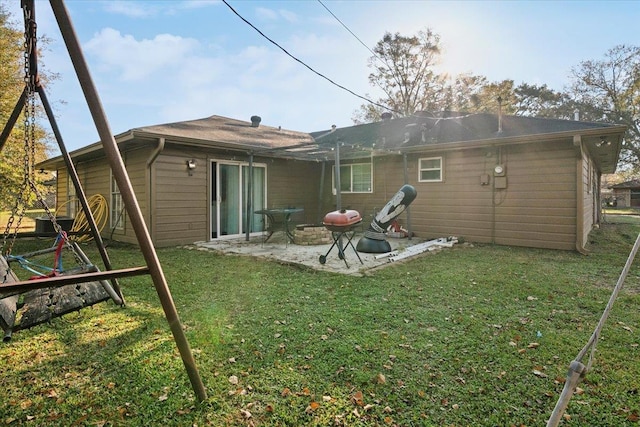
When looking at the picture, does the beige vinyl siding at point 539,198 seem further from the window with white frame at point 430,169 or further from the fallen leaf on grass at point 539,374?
the fallen leaf on grass at point 539,374

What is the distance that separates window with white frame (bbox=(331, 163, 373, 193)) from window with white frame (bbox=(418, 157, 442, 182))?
1514 millimetres

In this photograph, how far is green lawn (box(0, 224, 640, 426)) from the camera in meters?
1.84

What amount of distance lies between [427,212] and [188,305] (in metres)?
6.66

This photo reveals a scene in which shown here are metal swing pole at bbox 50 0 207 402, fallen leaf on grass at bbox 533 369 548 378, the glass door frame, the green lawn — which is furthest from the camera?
the glass door frame

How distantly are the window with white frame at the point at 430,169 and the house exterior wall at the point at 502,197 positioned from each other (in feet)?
0.35

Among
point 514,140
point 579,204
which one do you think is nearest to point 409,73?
point 514,140

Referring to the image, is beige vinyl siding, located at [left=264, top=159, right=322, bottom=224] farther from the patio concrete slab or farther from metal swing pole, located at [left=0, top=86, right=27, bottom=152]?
metal swing pole, located at [left=0, top=86, right=27, bottom=152]

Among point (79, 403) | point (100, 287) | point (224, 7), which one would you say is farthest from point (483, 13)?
point (79, 403)

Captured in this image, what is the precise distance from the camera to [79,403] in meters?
1.90

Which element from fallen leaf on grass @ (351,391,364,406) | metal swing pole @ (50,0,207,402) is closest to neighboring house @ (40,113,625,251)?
metal swing pole @ (50,0,207,402)

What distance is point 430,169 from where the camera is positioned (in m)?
8.64

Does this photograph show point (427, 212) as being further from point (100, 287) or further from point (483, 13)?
point (100, 287)

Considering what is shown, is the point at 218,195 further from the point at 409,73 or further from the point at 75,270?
the point at 409,73

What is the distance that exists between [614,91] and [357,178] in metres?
21.2
